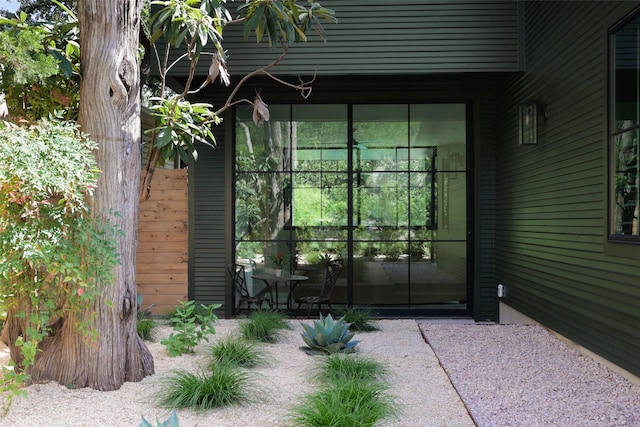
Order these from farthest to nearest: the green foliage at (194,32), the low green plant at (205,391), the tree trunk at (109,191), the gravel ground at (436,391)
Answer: the green foliage at (194,32), the tree trunk at (109,191), the low green plant at (205,391), the gravel ground at (436,391)

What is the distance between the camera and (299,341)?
16.7ft

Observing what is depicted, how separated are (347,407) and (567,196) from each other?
303cm

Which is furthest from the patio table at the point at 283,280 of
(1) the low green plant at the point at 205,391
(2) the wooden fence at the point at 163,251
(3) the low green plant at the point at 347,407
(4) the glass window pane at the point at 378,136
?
(3) the low green plant at the point at 347,407

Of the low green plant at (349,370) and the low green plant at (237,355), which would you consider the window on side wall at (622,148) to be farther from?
the low green plant at (237,355)

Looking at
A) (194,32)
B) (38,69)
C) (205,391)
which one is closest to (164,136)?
(194,32)

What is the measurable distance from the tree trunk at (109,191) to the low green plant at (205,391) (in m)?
0.49

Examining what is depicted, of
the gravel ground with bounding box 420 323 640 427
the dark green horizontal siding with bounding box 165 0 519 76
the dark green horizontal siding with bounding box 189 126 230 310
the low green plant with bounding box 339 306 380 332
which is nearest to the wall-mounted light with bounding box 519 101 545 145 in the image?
the dark green horizontal siding with bounding box 165 0 519 76

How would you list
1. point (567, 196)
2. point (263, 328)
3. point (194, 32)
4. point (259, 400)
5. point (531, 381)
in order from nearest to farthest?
point (259, 400)
point (531, 381)
point (194, 32)
point (567, 196)
point (263, 328)

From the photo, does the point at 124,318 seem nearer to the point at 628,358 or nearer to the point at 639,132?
the point at 628,358

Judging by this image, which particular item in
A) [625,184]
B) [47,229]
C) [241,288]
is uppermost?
[625,184]

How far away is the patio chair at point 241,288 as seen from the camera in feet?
21.6

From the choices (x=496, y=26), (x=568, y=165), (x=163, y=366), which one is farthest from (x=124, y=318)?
(x=496, y=26)

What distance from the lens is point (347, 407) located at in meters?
2.85

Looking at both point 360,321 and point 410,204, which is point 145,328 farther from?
point 410,204
